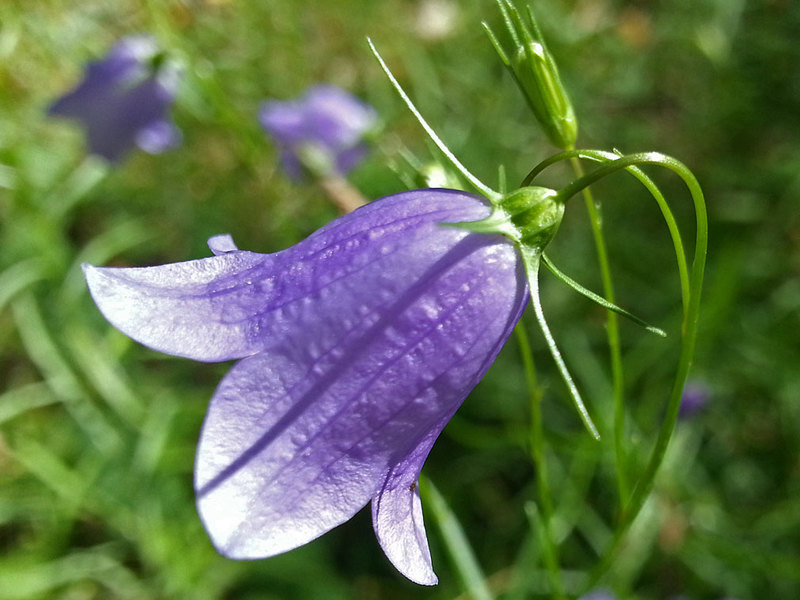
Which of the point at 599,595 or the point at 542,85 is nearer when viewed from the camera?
the point at 542,85

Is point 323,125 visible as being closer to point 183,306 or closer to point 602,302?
point 183,306

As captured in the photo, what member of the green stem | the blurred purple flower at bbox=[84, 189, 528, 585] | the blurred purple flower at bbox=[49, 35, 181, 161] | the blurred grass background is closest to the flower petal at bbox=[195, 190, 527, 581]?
the blurred purple flower at bbox=[84, 189, 528, 585]

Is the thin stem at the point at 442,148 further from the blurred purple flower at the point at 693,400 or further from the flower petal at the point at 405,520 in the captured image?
the blurred purple flower at the point at 693,400

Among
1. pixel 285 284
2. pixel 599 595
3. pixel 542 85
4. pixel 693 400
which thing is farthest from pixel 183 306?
pixel 693 400

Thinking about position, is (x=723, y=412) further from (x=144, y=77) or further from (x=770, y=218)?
(x=144, y=77)

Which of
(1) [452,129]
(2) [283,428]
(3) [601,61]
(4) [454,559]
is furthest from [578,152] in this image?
(3) [601,61]

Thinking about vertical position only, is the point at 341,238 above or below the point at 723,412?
above
